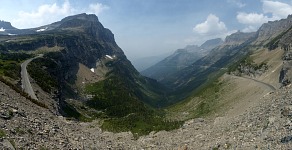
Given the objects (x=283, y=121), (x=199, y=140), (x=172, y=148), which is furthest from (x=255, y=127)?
(x=172, y=148)

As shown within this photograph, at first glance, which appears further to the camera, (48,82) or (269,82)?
(269,82)

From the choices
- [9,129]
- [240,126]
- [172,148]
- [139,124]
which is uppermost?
[9,129]

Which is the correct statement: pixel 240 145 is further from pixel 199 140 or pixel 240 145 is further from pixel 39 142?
pixel 39 142

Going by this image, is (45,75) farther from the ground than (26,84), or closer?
farther from the ground

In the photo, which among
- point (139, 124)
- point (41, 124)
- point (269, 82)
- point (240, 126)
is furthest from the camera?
point (269, 82)

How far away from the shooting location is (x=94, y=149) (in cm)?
4556

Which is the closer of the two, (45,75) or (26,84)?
(26,84)

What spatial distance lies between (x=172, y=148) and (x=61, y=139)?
82.3 ft

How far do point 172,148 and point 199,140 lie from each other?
17.3ft

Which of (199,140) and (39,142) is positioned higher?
(39,142)

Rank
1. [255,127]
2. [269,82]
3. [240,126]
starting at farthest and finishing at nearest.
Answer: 1. [269,82]
2. [240,126]
3. [255,127]

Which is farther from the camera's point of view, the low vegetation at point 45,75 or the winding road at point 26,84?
the low vegetation at point 45,75

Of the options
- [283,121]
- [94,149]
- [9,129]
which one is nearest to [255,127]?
[283,121]

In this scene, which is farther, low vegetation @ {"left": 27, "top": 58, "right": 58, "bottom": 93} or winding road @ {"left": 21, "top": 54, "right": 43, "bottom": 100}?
low vegetation @ {"left": 27, "top": 58, "right": 58, "bottom": 93}
